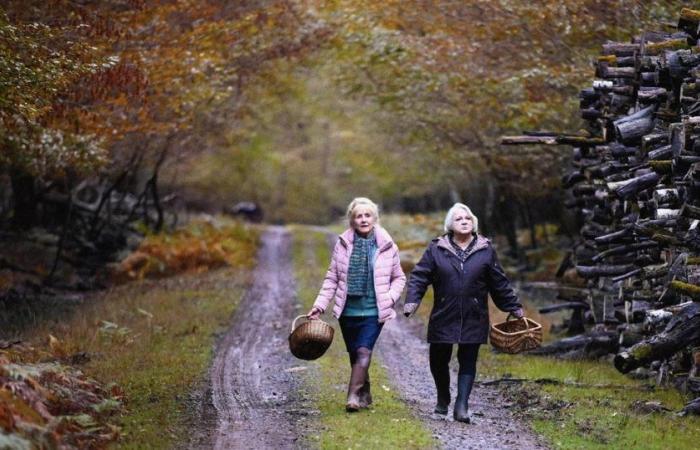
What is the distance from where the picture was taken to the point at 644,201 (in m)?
12.5

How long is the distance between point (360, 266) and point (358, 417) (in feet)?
5.15

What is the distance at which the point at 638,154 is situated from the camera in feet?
42.7

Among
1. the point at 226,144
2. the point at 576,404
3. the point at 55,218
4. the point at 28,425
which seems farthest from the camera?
the point at 226,144

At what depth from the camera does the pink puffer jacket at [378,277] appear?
9438 millimetres

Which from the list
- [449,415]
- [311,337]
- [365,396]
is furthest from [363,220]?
[449,415]

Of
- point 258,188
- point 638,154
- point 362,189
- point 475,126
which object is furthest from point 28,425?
point 362,189

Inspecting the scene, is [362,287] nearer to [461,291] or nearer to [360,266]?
[360,266]

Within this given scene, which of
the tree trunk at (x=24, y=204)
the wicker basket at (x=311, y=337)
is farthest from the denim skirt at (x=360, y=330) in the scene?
the tree trunk at (x=24, y=204)

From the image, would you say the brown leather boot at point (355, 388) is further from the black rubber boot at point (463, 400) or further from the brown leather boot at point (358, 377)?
the black rubber boot at point (463, 400)

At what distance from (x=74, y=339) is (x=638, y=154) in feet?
30.3

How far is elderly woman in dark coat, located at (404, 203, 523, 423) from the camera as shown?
925cm

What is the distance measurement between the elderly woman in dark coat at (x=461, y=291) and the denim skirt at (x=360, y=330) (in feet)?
1.66

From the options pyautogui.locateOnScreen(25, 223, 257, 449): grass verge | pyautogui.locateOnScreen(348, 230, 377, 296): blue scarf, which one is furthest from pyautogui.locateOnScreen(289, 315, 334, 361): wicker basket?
pyautogui.locateOnScreen(25, 223, 257, 449): grass verge

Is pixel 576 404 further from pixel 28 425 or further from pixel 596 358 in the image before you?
pixel 28 425
